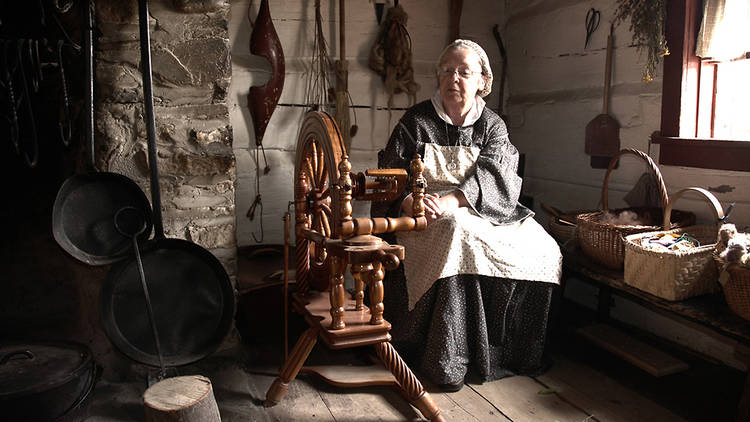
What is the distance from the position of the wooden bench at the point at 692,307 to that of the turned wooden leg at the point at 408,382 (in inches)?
40.4

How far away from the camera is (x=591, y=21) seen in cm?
336

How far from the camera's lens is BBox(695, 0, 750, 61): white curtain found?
2.58m

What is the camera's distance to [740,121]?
9.01 ft

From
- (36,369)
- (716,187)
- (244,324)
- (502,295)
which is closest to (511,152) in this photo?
(502,295)

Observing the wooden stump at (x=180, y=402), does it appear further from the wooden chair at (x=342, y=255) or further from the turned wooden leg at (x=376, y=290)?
the turned wooden leg at (x=376, y=290)

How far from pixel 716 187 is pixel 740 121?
0.34 m

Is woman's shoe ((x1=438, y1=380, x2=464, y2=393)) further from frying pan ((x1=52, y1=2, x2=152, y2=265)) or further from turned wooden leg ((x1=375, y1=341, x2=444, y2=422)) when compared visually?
frying pan ((x1=52, y1=2, x2=152, y2=265))

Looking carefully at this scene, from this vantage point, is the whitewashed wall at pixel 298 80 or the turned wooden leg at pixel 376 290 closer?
the turned wooden leg at pixel 376 290

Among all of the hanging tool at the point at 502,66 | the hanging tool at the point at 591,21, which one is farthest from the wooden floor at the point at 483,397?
the hanging tool at the point at 502,66

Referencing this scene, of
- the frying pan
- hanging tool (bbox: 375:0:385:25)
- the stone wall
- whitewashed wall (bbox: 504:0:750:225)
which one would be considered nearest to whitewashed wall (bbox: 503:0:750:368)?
whitewashed wall (bbox: 504:0:750:225)

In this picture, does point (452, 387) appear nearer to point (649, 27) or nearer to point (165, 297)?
point (165, 297)

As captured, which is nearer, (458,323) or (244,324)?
(458,323)

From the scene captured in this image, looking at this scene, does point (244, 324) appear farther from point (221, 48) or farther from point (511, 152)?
point (511, 152)

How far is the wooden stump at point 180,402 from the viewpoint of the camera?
1.74 meters
